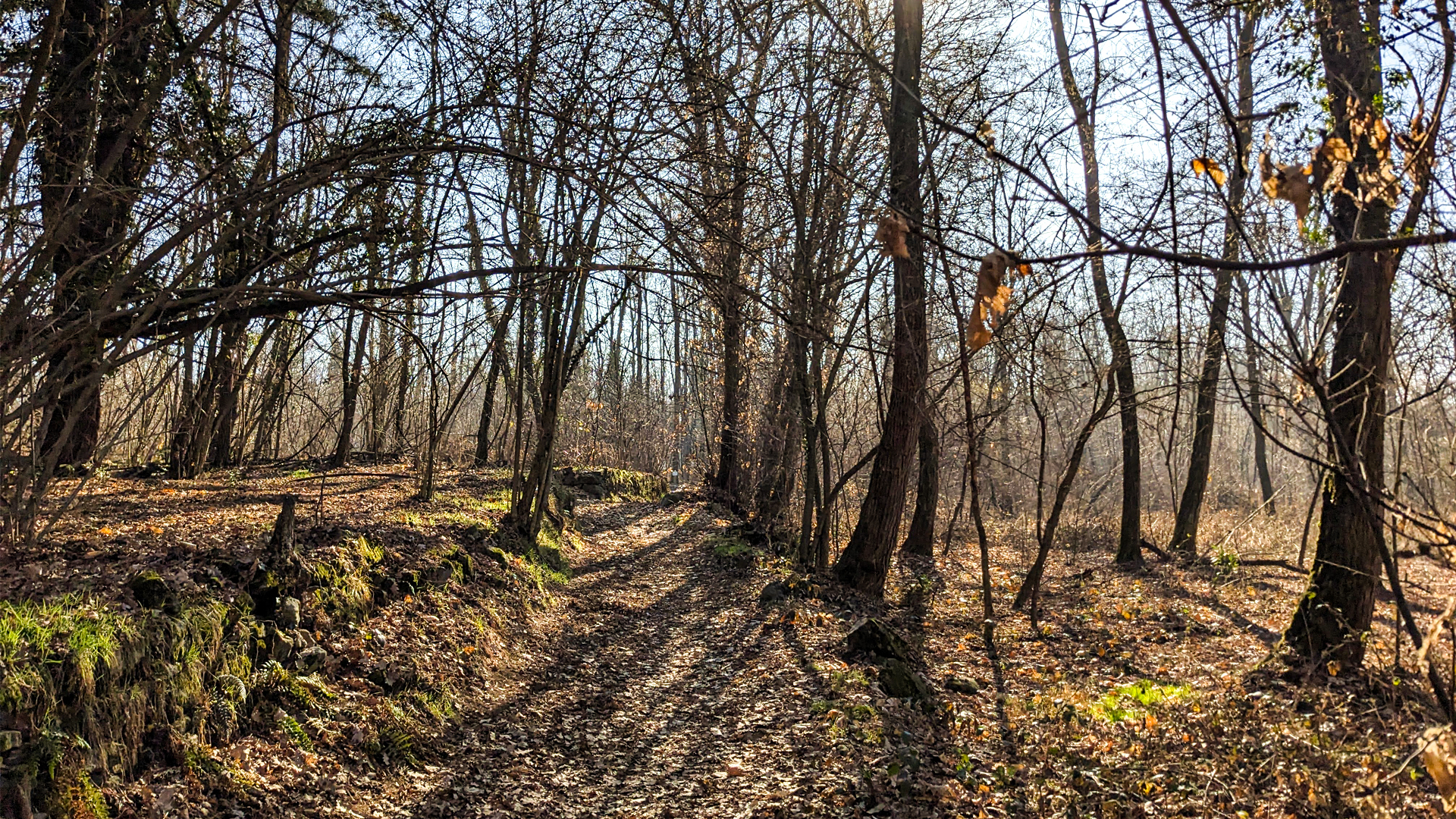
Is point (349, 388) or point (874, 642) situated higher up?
point (349, 388)

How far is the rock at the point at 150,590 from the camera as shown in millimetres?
4504

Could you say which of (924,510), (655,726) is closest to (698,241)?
(655,726)

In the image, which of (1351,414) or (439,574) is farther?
(439,574)

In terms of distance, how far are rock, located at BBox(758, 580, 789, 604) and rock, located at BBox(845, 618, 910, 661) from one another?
1.78 meters

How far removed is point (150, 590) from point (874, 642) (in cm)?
543

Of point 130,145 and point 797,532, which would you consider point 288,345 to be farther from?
point 797,532

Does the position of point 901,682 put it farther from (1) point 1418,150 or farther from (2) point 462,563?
(1) point 1418,150

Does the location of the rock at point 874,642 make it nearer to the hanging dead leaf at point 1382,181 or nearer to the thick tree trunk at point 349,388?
the hanging dead leaf at point 1382,181

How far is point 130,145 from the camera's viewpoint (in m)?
7.04

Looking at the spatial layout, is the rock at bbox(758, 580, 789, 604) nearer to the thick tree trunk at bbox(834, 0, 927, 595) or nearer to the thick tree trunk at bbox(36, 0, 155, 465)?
the thick tree trunk at bbox(834, 0, 927, 595)

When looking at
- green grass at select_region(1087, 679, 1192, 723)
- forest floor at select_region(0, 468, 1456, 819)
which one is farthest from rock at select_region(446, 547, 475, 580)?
green grass at select_region(1087, 679, 1192, 723)

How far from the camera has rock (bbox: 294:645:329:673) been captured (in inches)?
205

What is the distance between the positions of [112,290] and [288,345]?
5.37m

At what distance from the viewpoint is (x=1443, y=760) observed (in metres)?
1.90
